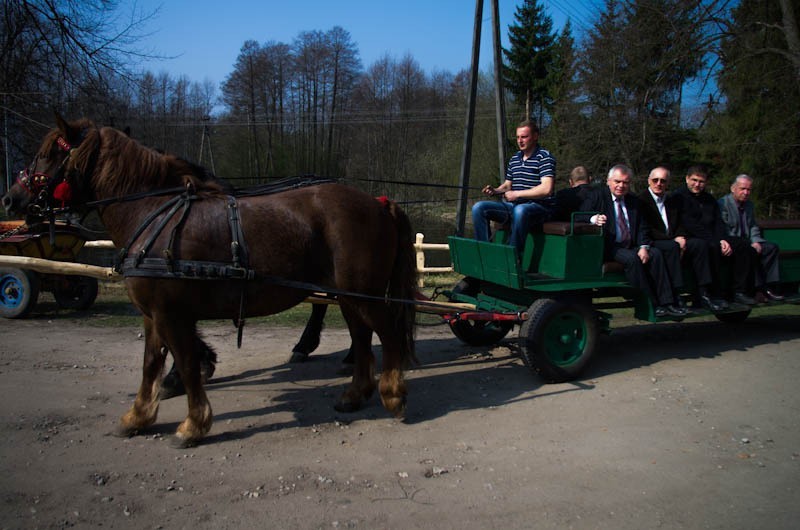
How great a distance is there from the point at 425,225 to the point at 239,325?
682 inches

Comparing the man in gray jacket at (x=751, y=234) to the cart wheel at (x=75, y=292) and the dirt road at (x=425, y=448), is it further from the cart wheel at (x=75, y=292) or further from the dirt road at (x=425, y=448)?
the cart wheel at (x=75, y=292)

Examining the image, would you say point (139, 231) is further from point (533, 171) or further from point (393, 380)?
point (533, 171)

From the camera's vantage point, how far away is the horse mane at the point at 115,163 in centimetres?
386

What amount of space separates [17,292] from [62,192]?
4.60m

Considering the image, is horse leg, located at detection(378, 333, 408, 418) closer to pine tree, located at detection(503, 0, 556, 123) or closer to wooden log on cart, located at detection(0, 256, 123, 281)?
wooden log on cart, located at detection(0, 256, 123, 281)

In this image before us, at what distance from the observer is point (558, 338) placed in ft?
17.1

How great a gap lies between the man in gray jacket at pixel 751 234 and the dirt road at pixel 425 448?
2.49ft

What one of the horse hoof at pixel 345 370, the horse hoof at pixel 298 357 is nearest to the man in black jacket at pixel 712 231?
the horse hoof at pixel 345 370

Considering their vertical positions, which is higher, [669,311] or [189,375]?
[669,311]

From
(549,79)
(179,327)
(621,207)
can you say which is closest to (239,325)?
(179,327)

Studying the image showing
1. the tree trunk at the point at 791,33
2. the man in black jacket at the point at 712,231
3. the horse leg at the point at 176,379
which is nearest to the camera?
the horse leg at the point at 176,379

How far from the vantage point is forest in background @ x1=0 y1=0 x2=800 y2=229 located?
1167cm

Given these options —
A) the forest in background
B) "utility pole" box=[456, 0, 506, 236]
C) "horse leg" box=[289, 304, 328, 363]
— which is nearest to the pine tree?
the forest in background

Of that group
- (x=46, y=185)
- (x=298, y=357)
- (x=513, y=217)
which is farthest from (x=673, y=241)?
(x=46, y=185)
